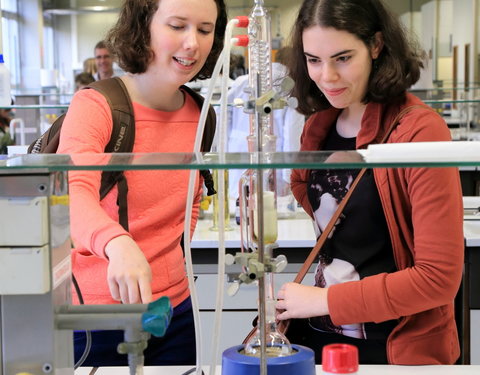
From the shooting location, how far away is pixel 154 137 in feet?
5.03

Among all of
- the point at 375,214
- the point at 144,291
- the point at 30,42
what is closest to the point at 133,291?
the point at 144,291

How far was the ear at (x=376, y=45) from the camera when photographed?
61.6 inches

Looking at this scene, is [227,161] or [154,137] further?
[154,137]

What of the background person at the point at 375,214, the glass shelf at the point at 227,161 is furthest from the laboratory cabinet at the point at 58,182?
the background person at the point at 375,214

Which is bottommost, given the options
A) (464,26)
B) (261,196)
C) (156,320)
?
(156,320)

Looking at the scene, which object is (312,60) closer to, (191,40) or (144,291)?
(191,40)

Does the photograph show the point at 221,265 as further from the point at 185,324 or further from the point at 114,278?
the point at 185,324

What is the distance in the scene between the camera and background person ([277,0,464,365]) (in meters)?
1.33

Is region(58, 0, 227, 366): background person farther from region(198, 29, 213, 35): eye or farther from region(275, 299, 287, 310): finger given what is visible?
region(275, 299, 287, 310): finger

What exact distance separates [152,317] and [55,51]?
11902 mm

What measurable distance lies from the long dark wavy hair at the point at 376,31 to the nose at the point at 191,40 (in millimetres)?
253

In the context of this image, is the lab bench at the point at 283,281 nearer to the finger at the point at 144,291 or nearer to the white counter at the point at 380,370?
the white counter at the point at 380,370

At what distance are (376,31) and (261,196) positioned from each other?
685 mm

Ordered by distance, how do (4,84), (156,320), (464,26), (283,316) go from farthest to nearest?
(464,26) < (4,84) < (283,316) < (156,320)
